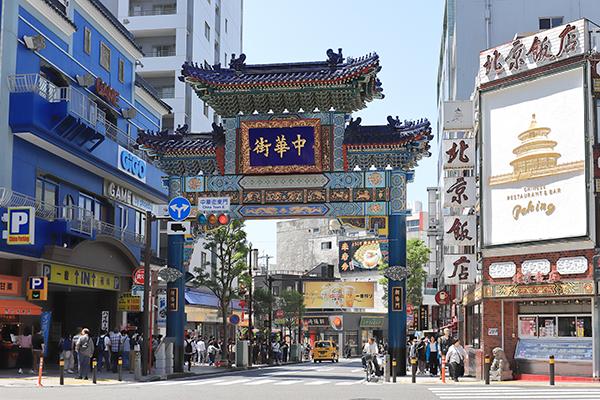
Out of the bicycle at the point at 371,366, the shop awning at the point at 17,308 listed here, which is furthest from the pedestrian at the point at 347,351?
the shop awning at the point at 17,308

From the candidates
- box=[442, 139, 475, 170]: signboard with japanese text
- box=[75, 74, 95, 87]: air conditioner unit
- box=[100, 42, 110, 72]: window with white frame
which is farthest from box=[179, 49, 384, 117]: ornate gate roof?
box=[100, 42, 110, 72]: window with white frame

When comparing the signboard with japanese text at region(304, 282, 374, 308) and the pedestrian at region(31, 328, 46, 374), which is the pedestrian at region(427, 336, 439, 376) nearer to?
the pedestrian at region(31, 328, 46, 374)

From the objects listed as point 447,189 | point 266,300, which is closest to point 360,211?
point 447,189

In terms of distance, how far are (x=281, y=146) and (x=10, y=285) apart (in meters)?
12.2

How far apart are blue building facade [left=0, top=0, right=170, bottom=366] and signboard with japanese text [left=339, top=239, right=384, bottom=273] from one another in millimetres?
50581

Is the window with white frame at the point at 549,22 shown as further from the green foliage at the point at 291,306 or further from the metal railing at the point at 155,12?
the green foliage at the point at 291,306

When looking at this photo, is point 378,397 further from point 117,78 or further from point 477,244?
point 117,78

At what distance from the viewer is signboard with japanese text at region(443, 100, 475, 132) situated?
3062 centimetres

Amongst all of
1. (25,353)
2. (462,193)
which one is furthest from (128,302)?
(462,193)

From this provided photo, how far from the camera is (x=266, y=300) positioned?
54500mm

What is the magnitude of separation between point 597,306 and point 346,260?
68.2 metres

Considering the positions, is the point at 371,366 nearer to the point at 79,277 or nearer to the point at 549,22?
the point at 79,277

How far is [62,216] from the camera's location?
32281 millimetres

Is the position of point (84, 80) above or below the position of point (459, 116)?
above
